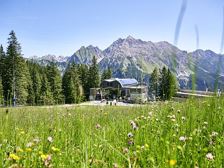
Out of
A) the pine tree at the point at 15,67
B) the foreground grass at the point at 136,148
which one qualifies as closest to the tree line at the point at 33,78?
the pine tree at the point at 15,67

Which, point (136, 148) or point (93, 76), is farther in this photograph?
point (93, 76)

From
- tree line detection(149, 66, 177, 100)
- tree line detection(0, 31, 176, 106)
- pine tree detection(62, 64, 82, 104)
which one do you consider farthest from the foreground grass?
pine tree detection(62, 64, 82, 104)

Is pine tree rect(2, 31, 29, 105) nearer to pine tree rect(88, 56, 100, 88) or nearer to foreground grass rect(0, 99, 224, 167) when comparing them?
pine tree rect(88, 56, 100, 88)

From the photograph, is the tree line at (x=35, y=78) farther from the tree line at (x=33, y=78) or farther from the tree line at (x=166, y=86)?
the tree line at (x=166, y=86)

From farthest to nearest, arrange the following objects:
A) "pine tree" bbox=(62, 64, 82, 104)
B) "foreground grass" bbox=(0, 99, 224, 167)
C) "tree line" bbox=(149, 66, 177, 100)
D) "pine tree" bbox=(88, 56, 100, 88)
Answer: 1. "pine tree" bbox=(88, 56, 100, 88)
2. "pine tree" bbox=(62, 64, 82, 104)
3. "tree line" bbox=(149, 66, 177, 100)
4. "foreground grass" bbox=(0, 99, 224, 167)

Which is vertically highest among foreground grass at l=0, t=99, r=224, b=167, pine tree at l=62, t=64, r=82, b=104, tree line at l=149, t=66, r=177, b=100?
pine tree at l=62, t=64, r=82, b=104

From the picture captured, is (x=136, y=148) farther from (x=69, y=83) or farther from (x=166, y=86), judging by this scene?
(x=69, y=83)

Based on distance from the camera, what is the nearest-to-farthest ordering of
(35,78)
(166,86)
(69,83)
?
(166,86) → (69,83) → (35,78)

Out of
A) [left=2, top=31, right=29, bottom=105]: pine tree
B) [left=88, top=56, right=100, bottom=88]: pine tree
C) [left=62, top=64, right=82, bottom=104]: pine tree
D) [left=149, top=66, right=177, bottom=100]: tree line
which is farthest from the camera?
[left=88, top=56, right=100, bottom=88]: pine tree

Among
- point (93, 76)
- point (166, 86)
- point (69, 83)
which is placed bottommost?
point (166, 86)

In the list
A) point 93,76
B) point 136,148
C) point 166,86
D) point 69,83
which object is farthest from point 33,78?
point 136,148

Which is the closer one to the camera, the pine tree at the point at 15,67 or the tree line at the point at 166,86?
the tree line at the point at 166,86

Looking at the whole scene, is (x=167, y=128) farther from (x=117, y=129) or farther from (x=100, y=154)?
(x=100, y=154)

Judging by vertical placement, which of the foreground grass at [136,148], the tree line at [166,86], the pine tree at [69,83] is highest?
the pine tree at [69,83]
